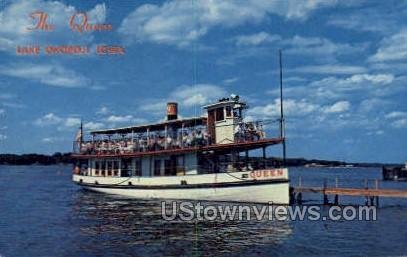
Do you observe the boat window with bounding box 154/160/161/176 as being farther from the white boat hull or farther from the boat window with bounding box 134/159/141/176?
the boat window with bounding box 134/159/141/176

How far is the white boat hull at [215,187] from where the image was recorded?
32.4 m

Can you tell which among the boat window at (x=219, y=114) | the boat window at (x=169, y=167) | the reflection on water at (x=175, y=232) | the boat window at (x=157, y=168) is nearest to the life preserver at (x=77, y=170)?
the boat window at (x=157, y=168)

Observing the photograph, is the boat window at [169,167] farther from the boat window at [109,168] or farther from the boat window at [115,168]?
the boat window at [109,168]

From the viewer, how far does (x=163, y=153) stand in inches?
1516

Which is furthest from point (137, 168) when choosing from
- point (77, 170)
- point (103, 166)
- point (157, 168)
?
point (77, 170)

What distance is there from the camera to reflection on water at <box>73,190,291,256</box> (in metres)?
20.9

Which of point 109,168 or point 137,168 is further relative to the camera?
point 109,168

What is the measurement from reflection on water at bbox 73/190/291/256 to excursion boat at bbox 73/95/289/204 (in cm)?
458

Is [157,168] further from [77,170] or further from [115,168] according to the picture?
[77,170]

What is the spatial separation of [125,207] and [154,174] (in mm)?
6163

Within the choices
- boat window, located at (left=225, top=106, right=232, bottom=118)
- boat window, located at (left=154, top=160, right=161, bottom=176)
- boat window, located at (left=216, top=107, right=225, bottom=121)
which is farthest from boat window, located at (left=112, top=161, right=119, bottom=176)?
boat window, located at (left=225, top=106, right=232, bottom=118)

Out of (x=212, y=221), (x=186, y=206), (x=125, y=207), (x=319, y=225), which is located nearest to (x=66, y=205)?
(x=125, y=207)

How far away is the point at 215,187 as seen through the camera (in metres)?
34.5

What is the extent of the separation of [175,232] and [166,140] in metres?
15.5
